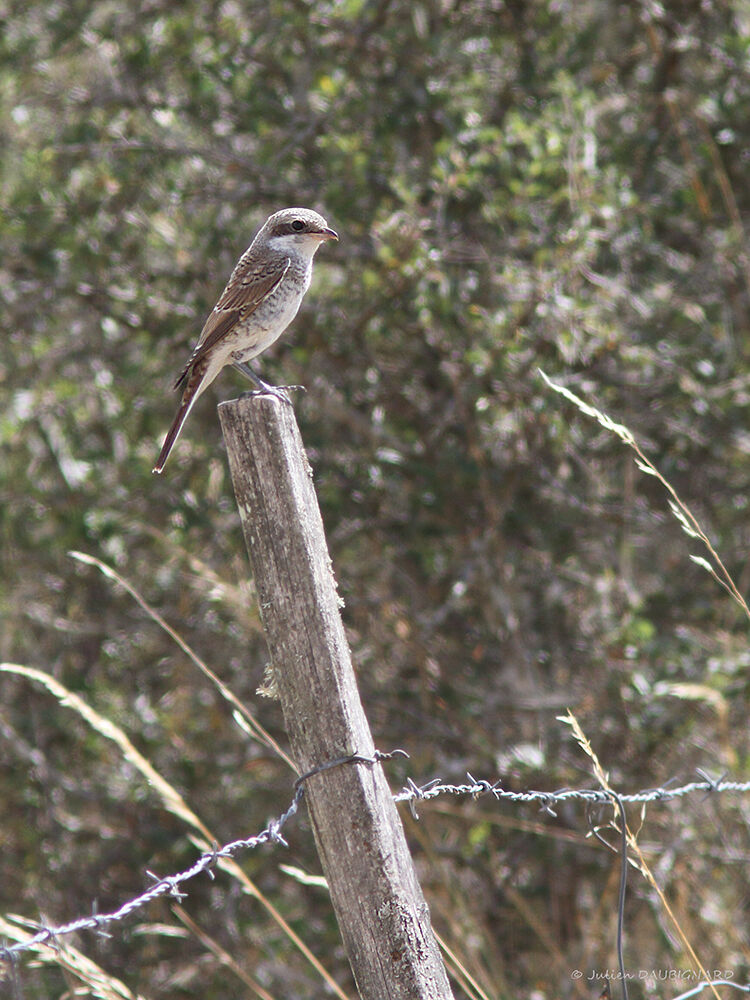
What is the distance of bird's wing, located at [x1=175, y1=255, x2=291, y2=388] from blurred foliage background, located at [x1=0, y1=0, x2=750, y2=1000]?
3.04ft

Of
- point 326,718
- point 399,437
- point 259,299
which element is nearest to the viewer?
point 326,718

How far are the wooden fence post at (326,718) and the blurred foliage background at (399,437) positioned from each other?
7.00 ft

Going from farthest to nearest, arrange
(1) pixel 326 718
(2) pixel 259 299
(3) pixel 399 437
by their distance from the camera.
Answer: (3) pixel 399 437, (2) pixel 259 299, (1) pixel 326 718

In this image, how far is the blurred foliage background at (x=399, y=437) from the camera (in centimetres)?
426

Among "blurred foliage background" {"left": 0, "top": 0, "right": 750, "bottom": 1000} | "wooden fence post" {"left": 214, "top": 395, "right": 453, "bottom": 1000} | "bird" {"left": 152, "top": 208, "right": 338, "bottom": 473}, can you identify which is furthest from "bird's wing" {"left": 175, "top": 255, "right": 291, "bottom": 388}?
"wooden fence post" {"left": 214, "top": 395, "right": 453, "bottom": 1000}

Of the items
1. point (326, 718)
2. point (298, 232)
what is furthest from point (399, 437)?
point (326, 718)

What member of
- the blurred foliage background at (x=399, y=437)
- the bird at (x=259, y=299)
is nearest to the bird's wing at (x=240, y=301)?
the bird at (x=259, y=299)

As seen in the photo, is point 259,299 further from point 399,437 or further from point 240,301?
point 399,437

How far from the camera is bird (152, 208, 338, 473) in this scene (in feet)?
10.7

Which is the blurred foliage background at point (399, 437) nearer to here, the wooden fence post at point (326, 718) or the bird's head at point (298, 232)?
the bird's head at point (298, 232)

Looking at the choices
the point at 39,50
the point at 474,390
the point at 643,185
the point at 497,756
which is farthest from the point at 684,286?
the point at 39,50

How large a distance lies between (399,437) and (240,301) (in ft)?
4.66

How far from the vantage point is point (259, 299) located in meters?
3.25

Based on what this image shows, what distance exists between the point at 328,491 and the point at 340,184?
1.22 m
